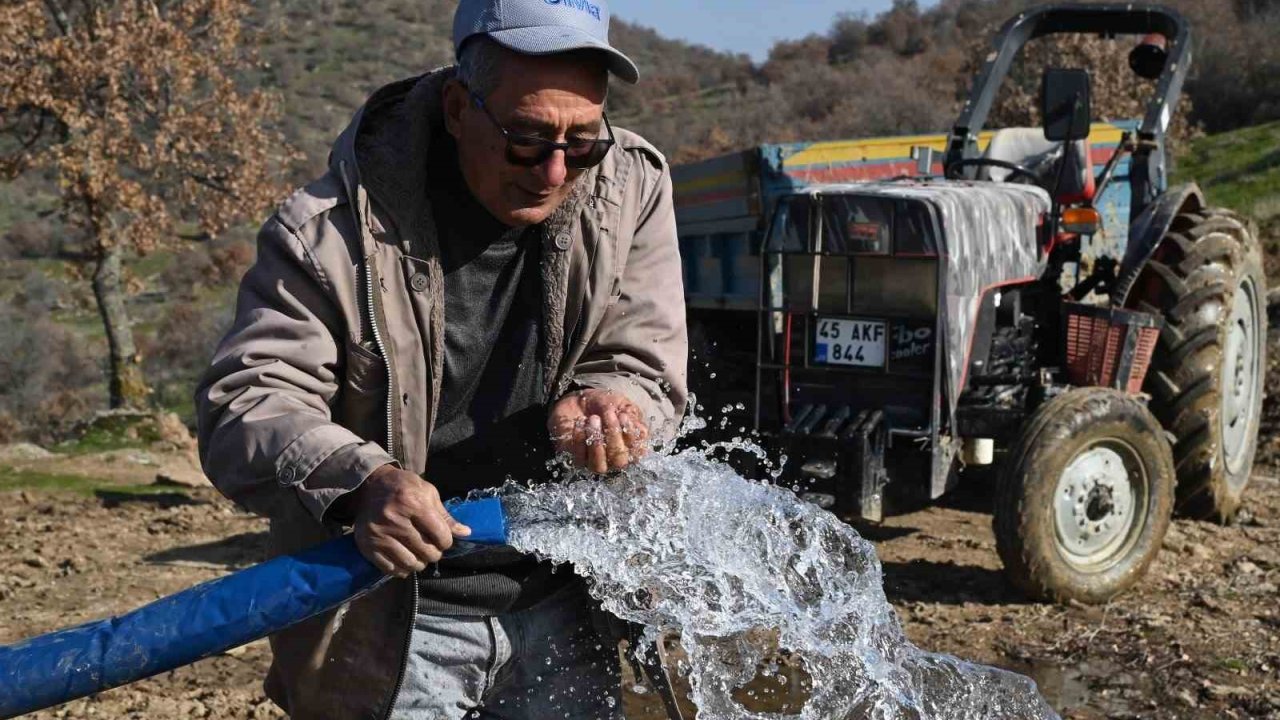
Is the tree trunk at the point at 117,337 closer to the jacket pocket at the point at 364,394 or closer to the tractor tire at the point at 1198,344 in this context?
the tractor tire at the point at 1198,344

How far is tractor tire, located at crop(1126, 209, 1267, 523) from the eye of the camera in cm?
702

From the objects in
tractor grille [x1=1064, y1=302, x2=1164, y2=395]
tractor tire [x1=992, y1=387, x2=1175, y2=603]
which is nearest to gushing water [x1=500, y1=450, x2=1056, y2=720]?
tractor tire [x1=992, y1=387, x2=1175, y2=603]

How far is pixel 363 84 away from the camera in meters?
47.6

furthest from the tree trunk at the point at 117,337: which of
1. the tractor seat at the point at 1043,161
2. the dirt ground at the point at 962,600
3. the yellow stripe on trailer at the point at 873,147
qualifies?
the tractor seat at the point at 1043,161

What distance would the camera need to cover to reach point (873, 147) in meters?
9.52

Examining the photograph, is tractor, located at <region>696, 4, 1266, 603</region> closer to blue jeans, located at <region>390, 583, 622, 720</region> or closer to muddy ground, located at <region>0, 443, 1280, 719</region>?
muddy ground, located at <region>0, 443, 1280, 719</region>

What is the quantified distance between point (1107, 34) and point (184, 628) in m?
6.86

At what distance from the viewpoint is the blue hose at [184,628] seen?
7.64 ft

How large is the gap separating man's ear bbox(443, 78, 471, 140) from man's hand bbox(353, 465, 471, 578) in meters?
0.66

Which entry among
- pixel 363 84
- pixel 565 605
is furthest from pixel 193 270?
pixel 565 605

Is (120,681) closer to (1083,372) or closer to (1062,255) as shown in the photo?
(1083,372)

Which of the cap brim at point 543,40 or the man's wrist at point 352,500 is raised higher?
the cap brim at point 543,40

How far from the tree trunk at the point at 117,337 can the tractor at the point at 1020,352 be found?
33.1 ft

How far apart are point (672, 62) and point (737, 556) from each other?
5989 centimetres
